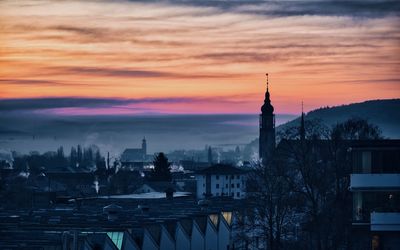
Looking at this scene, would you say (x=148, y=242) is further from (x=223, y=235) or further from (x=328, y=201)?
(x=223, y=235)

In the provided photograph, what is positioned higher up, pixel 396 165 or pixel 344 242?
pixel 396 165

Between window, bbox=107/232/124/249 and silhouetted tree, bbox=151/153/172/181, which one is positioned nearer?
window, bbox=107/232/124/249

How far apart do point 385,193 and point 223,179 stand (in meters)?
131

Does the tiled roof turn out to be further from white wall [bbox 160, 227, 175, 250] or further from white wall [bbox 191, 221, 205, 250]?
white wall [bbox 160, 227, 175, 250]

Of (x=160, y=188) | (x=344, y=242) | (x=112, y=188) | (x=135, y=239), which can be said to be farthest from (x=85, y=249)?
(x=112, y=188)

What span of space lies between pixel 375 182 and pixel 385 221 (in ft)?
4.82

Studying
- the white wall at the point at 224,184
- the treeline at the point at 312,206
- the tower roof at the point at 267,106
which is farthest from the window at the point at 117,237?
the tower roof at the point at 267,106

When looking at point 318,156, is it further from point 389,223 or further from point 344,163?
point 389,223

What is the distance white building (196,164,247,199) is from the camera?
541 feet

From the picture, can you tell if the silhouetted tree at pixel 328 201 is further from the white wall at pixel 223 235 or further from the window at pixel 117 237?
the window at pixel 117 237

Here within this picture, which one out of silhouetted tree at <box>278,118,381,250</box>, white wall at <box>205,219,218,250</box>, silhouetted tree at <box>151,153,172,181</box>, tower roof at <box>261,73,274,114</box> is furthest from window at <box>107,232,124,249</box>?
tower roof at <box>261,73,274,114</box>

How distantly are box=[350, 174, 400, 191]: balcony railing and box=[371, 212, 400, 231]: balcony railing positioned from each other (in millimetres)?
971

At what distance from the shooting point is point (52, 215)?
2667 inches

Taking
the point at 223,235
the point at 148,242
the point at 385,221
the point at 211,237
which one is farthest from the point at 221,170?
the point at 385,221
